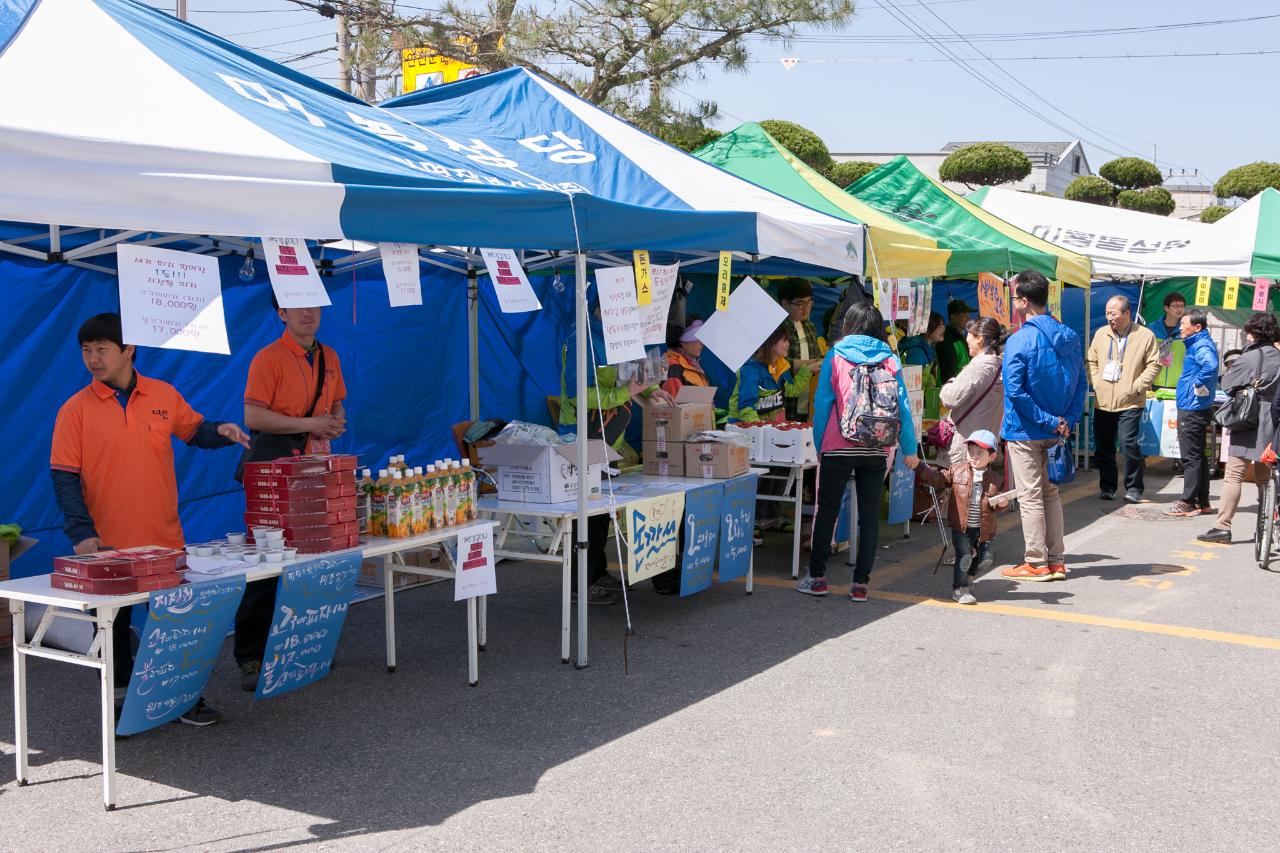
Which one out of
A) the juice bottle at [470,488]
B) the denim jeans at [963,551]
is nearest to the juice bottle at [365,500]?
the juice bottle at [470,488]

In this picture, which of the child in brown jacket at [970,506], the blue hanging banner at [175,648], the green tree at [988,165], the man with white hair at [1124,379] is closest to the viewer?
the blue hanging banner at [175,648]

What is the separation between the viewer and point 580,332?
18.3ft

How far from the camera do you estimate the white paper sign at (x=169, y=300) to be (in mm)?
3908

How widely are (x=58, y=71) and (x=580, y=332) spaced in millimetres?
2374

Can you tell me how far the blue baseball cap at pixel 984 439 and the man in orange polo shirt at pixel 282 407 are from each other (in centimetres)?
384

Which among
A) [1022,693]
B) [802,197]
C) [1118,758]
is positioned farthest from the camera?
[802,197]

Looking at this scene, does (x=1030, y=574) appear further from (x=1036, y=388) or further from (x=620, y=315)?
(x=620, y=315)

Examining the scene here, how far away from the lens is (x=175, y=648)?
434 centimetres

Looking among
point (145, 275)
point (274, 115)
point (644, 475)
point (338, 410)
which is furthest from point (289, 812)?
point (644, 475)

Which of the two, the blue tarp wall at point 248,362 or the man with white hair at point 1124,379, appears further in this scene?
the man with white hair at point 1124,379

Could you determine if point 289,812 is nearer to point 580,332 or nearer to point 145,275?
point 145,275

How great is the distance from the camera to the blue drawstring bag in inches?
432

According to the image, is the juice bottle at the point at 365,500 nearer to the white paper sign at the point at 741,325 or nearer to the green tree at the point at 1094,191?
the white paper sign at the point at 741,325

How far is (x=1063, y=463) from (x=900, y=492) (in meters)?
3.66
